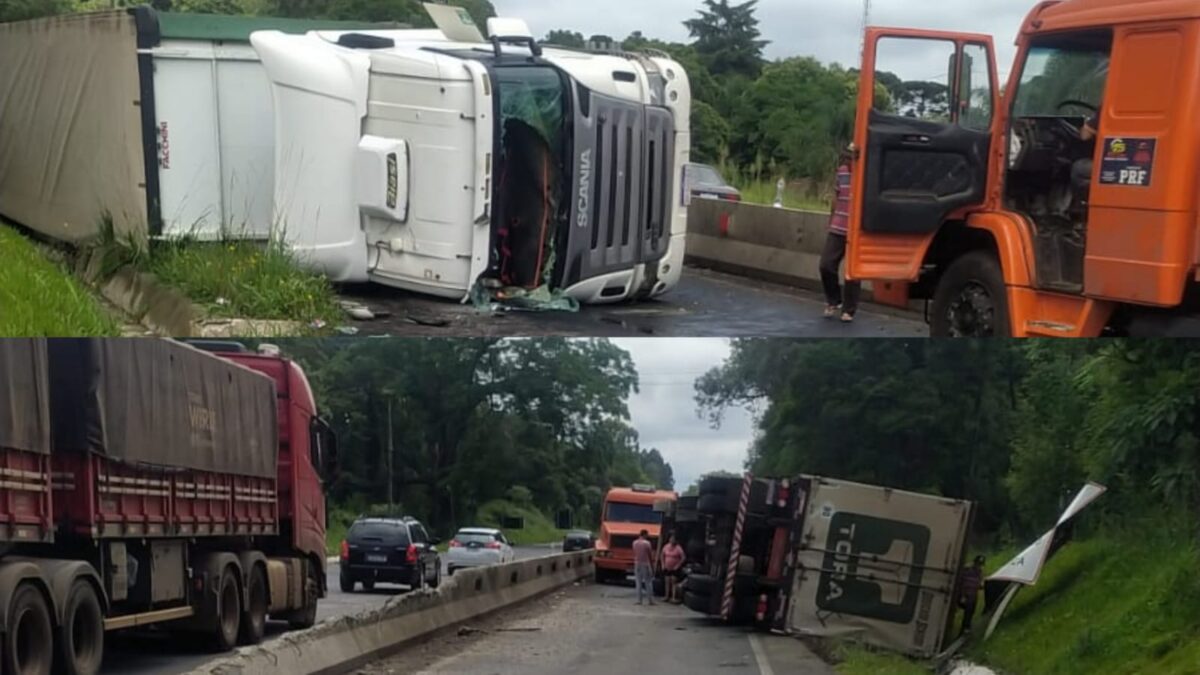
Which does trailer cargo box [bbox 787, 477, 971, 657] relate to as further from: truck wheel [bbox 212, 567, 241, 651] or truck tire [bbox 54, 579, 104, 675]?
truck tire [bbox 54, 579, 104, 675]

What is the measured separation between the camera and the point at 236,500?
32.7 ft

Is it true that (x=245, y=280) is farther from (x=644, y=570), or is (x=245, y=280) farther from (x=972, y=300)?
(x=972, y=300)

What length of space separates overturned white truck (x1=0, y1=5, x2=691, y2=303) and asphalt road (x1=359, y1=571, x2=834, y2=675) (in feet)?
6.90

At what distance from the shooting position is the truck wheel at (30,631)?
6488mm

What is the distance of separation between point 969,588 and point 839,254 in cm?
214

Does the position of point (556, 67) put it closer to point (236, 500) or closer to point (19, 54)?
point (236, 500)

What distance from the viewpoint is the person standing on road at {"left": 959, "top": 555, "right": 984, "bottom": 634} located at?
8078 mm

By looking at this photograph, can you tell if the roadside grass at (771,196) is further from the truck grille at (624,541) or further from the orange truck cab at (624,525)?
the truck grille at (624,541)

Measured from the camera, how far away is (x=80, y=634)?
7520mm

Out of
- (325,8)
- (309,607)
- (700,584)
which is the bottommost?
(309,607)

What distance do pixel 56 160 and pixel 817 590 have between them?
7.54 m

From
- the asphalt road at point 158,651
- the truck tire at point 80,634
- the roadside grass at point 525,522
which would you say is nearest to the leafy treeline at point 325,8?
the roadside grass at point 525,522

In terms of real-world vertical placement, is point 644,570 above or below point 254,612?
above

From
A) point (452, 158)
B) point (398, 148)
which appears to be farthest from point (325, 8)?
point (452, 158)
